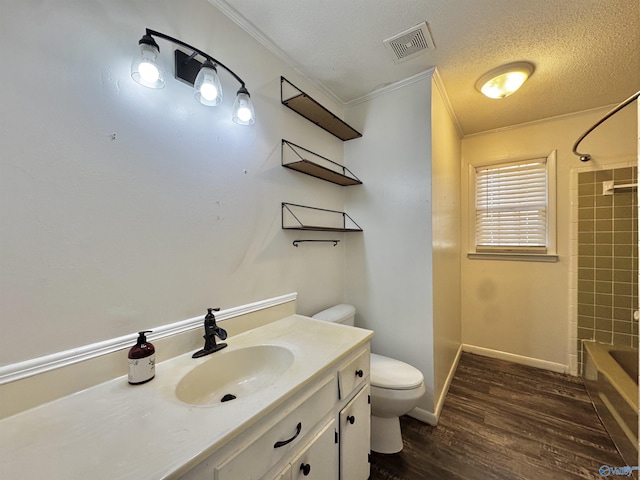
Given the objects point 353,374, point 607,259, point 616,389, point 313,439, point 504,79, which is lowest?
point 616,389

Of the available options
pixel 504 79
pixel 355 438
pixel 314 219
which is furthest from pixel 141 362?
pixel 504 79

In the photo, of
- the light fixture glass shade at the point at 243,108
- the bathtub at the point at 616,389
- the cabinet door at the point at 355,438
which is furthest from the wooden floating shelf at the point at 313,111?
the bathtub at the point at 616,389

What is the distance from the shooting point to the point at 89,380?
80 centimetres

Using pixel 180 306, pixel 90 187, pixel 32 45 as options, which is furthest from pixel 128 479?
pixel 32 45

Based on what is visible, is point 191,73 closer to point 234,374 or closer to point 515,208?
point 234,374

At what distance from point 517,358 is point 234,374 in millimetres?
2865

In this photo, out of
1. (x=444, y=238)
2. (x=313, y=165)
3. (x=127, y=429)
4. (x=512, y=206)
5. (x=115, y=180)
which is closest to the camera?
(x=127, y=429)

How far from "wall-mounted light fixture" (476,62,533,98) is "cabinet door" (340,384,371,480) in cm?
215

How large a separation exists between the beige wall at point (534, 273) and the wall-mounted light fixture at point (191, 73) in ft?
8.31

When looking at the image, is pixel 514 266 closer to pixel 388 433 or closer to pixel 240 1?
pixel 388 433

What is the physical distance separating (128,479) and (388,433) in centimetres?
147

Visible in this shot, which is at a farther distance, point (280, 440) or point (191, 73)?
point (191, 73)

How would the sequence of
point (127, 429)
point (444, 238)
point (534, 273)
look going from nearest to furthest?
point (127, 429), point (444, 238), point (534, 273)

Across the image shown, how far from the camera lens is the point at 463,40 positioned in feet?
4.80
